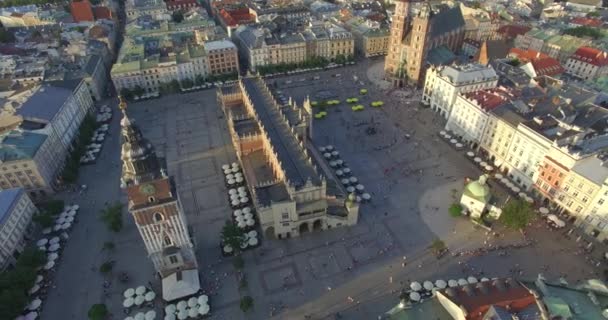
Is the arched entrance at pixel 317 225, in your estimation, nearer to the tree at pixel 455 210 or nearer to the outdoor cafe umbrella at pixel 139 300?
the tree at pixel 455 210

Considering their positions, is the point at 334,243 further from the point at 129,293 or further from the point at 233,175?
the point at 129,293

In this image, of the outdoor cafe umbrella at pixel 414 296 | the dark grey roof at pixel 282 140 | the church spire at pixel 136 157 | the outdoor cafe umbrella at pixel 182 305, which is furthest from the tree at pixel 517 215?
the church spire at pixel 136 157

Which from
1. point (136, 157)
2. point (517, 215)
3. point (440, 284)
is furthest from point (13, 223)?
point (517, 215)

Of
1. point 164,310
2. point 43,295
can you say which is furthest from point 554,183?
point 43,295

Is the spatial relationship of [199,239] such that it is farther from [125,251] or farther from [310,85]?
[310,85]

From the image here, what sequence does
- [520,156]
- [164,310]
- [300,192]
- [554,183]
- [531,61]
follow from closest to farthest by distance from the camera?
[164,310]
[300,192]
[554,183]
[520,156]
[531,61]

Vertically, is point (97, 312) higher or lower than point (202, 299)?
higher
